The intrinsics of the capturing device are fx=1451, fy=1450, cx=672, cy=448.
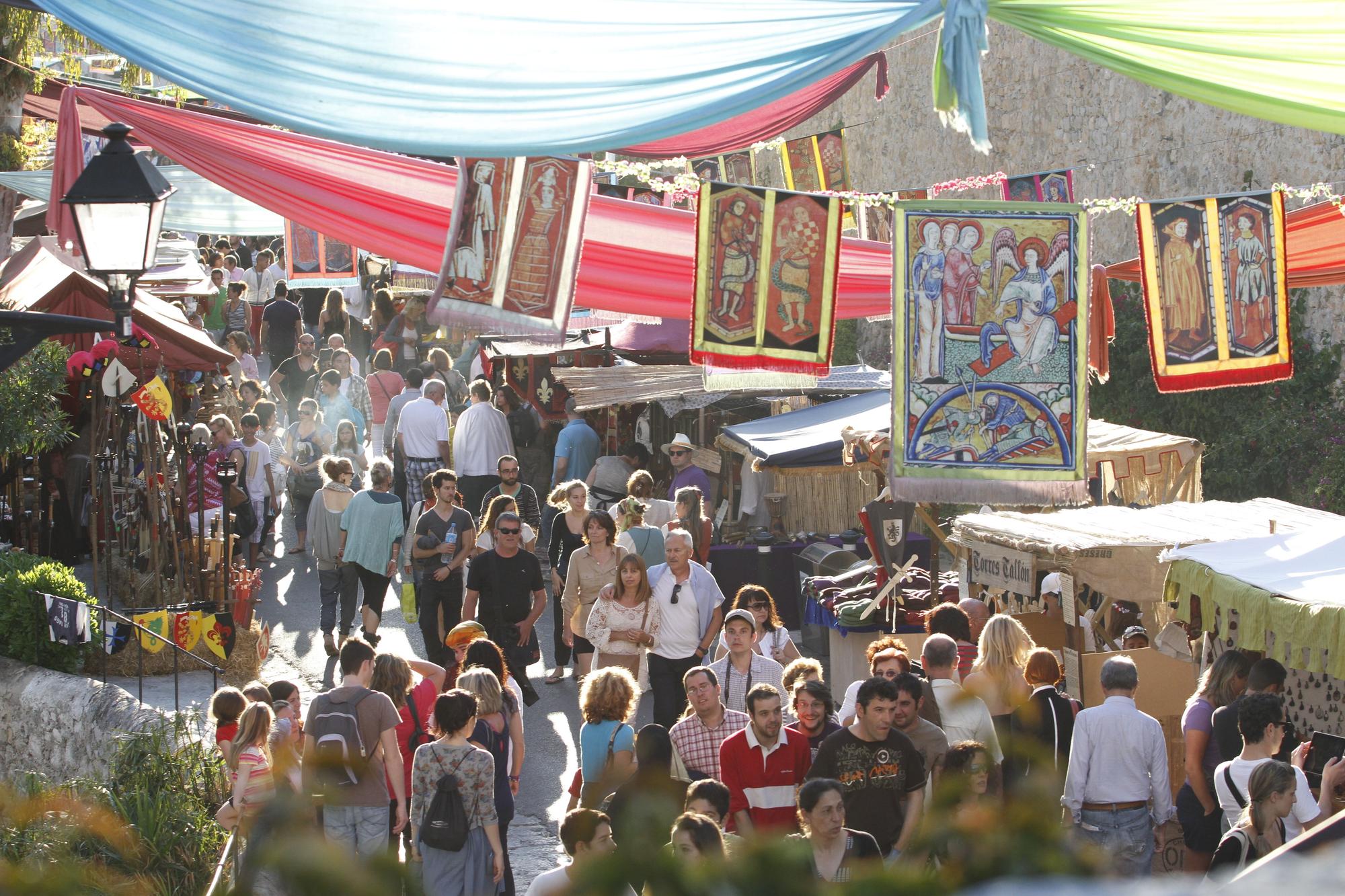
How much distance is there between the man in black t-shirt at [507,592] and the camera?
1045 centimetres

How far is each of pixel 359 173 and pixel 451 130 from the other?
1833mm

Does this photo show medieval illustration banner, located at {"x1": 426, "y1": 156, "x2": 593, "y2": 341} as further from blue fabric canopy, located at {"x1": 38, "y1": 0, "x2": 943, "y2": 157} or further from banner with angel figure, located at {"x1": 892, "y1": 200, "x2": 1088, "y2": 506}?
banner with angel figure, located at {"x1": 892, "y1": 200, "x2": 1088, "y2": 506}

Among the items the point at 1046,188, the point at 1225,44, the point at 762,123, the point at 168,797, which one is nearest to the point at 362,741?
the point at 168,797

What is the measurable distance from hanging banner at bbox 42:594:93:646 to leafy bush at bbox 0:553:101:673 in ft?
0.67

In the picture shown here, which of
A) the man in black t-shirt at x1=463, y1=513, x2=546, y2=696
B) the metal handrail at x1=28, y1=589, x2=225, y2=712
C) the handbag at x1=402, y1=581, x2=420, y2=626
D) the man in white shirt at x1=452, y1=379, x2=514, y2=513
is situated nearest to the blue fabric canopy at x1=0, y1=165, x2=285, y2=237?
the man in white shirt at x1=452, y1=379, x2=514, y2=513

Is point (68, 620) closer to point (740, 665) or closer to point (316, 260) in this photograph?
point (740, 665)

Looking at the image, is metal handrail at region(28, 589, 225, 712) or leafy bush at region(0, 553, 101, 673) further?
leafy bush at region(0, 553, 101, 673)

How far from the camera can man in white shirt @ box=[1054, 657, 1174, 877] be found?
695cm

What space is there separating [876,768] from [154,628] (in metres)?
6.33

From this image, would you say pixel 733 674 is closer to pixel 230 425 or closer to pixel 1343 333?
pixel 230 425

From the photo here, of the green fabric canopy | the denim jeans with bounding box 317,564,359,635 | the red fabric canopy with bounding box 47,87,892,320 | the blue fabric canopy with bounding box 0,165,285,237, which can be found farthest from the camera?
the blue fabric canopy with bounding box 0,165,285,237

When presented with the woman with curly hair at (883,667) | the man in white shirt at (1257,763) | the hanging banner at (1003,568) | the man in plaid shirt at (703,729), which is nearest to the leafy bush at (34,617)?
the man in plaid shirt at (703,729)

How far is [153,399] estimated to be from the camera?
37.0ft

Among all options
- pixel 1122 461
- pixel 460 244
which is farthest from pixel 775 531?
pixel 460 244
